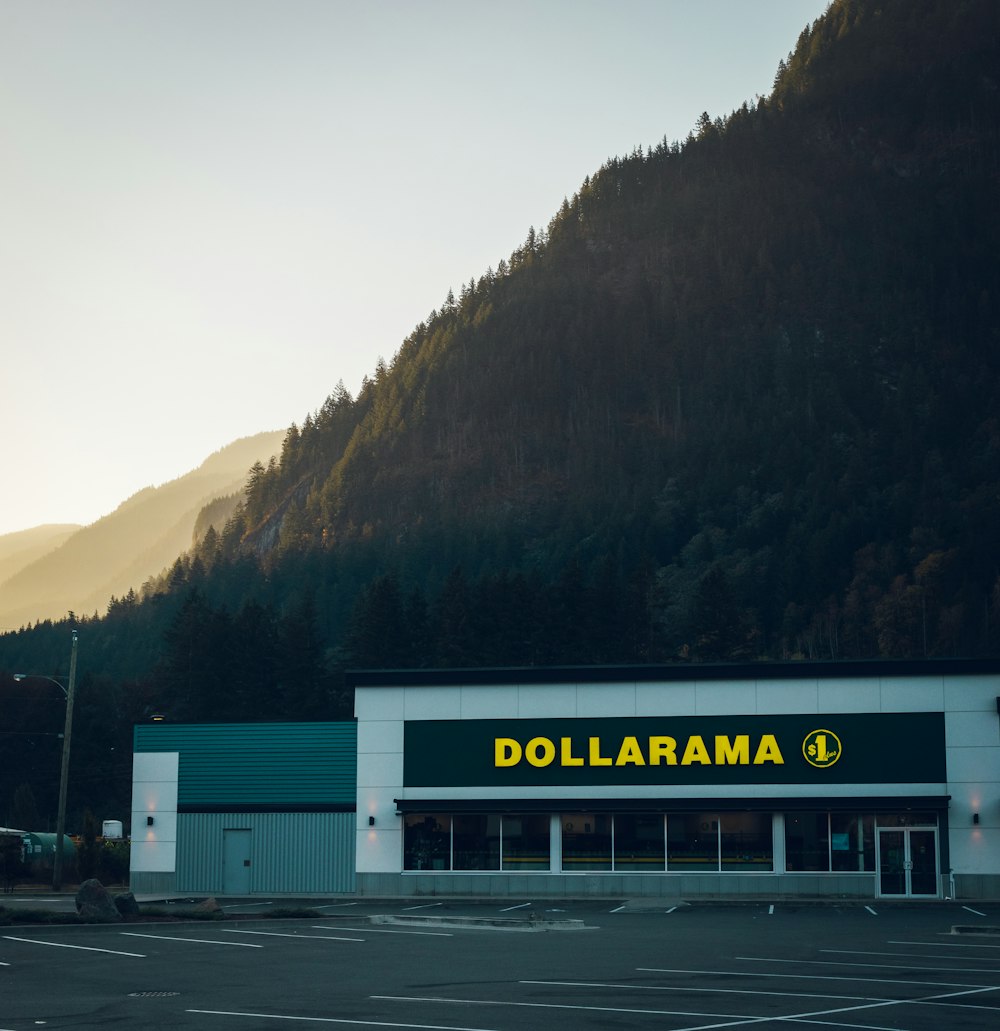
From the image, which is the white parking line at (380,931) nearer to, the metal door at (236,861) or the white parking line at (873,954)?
the white parking line at (873,954)

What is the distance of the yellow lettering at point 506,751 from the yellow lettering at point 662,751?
468 cm

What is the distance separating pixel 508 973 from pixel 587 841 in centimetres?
2615

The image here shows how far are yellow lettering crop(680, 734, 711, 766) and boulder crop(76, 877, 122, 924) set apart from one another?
2092 cm

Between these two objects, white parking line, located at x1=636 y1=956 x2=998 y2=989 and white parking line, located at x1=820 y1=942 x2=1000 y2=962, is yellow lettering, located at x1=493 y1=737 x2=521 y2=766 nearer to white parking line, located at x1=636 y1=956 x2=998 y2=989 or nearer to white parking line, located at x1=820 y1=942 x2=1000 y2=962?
white parking line, located at x1=820 y1=942 x2=1000 y2=962

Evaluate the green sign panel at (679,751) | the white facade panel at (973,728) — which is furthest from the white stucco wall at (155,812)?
the white facade panel at (973,728)

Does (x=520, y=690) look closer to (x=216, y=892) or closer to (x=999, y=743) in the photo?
(x=216, y=892)

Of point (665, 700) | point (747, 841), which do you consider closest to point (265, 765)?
point (665, 700)

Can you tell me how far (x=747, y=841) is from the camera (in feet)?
154

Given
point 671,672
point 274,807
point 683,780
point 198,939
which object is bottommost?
point 198,939

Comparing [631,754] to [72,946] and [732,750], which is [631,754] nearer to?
[732,750]

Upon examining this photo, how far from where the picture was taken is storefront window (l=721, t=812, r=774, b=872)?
46.6 meters

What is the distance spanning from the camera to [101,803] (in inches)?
4641

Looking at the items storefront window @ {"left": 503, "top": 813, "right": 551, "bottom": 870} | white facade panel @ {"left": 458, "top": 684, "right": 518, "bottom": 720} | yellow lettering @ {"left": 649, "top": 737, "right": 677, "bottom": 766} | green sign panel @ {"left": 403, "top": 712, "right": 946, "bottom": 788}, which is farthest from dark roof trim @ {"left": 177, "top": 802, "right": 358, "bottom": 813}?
yellow lettering @ {"left": 649, "top": 737, "right": 677, "bottom": 766}

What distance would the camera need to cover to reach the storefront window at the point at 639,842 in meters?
47.4
